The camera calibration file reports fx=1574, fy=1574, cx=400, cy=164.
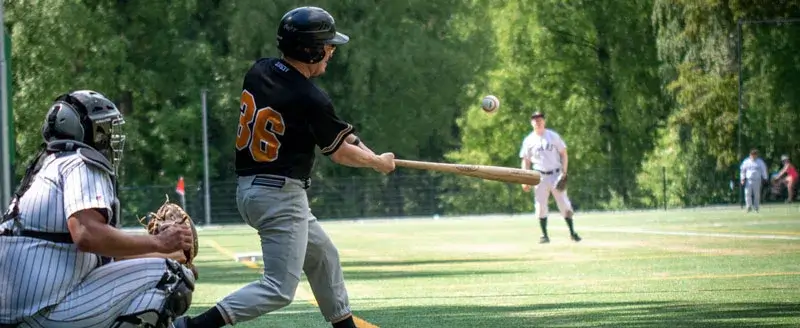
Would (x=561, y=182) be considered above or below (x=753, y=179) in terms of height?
above

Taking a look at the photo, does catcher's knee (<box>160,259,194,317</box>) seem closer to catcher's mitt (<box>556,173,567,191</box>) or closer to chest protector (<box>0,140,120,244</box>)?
chest protector (<box>0,140,120,244</box>)

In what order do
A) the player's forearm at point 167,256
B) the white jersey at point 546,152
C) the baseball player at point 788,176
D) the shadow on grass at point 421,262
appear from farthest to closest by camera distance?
the baseball player at point 788,176 → the white jersey at point 546,152 → the shadow on grass at point 421,262 → the player's forearm at point 167,256

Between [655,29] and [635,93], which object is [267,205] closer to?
[655,29]

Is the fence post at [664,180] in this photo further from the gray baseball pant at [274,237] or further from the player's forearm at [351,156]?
the gray baseball pant at [274,237]

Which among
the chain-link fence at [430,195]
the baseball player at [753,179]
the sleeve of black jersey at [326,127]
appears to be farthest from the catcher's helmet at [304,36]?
the chain-link fence at [430,195]

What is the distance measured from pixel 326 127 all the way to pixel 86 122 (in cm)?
170

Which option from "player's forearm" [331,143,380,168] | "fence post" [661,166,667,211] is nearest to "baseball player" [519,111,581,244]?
"player's forearm" [331,143,380,168]

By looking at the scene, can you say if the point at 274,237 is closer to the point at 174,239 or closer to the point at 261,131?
the point at 261,131

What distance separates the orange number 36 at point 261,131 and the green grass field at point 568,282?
2597 millimetres

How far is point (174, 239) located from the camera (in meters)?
7.21

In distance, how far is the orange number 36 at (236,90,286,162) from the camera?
8.44 m

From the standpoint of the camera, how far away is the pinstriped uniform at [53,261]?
688 cm

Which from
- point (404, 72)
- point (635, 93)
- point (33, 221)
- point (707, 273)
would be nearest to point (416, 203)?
point (404, 72)

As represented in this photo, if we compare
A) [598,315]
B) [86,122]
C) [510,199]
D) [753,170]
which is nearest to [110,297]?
[86,122]
